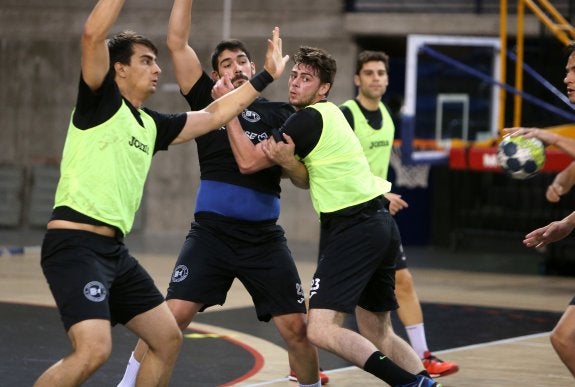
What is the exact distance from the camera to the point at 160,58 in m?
22.4

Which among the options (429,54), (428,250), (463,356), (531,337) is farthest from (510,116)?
(463,356)

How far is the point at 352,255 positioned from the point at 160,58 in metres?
16.4

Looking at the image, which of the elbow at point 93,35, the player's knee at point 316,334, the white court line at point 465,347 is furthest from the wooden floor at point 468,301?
the elbow at point 93,35

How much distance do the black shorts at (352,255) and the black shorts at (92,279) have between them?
992 millimetres

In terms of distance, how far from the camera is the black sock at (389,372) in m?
6.17

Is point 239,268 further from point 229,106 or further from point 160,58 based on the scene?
point 160,58

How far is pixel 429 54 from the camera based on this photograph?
58.3 feet

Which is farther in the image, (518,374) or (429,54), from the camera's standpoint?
(429,54)

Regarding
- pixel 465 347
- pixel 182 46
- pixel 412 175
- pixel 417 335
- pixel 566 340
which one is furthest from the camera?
pixel 412 175

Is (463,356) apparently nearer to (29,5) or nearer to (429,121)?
(429,121)

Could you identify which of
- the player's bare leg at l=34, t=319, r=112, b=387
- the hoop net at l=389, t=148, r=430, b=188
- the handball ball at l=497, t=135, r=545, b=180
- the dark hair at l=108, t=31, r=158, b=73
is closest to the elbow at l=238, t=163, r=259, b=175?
the dark hair at l=108, t=31, r=158, b=73

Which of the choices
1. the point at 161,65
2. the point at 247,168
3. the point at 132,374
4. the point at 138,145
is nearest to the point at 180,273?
the point at 132,374

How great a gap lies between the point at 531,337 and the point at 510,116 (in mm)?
8917

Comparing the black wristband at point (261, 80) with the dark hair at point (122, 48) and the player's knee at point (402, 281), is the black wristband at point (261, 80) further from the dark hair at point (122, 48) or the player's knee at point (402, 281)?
the player's knee at point (402, 281)
